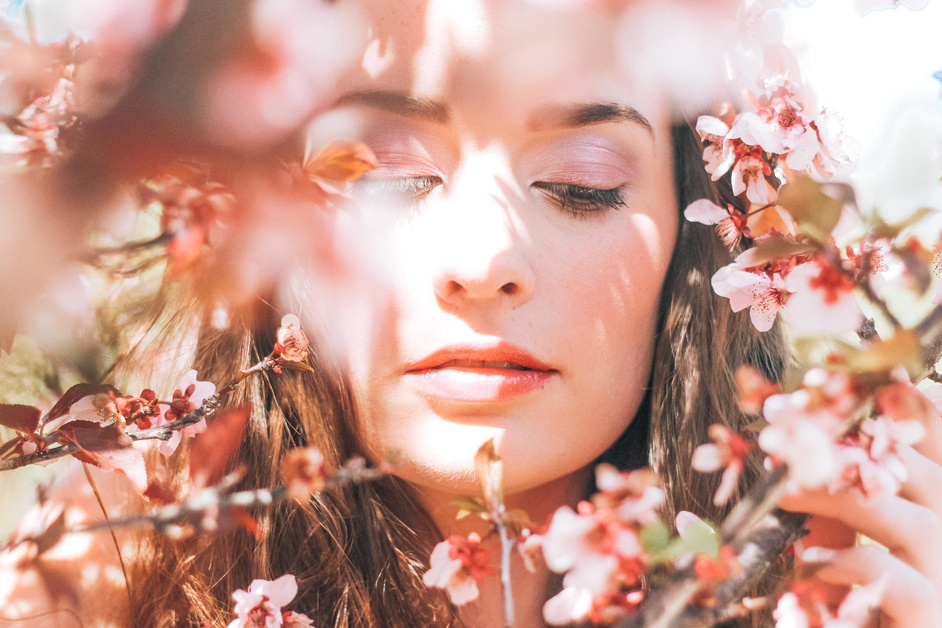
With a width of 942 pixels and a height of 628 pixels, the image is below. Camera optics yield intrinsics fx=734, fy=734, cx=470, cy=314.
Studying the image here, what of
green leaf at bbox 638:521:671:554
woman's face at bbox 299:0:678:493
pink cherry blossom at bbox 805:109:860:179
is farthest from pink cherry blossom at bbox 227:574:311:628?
pink cherry blossom at bbox 805:109:860:179

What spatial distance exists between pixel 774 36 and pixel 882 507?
34.0 inches

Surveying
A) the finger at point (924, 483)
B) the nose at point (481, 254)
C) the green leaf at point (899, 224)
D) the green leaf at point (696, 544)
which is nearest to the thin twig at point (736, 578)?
the green leaf at point (696, 544)

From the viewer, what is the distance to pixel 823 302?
0.75m

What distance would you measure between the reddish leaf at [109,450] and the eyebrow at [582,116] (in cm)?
74

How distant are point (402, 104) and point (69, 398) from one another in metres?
0.65

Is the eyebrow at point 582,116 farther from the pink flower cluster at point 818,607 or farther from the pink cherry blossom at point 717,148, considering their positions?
the pink flower cluster at point 818,607

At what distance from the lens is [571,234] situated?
1.20 meters

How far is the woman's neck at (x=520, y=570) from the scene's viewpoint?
142 cm

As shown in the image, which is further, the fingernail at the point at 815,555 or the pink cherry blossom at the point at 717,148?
the pink cherry blossom at the point at 717,148

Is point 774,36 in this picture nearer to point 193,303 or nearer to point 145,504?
point 193,303

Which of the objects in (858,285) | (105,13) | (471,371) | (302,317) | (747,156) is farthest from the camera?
(302,317)

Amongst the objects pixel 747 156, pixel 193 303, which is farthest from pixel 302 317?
pixel 747 156

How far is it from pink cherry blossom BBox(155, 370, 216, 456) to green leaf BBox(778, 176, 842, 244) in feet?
2.85

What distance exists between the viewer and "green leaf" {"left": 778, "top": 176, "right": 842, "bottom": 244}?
0.67 m
